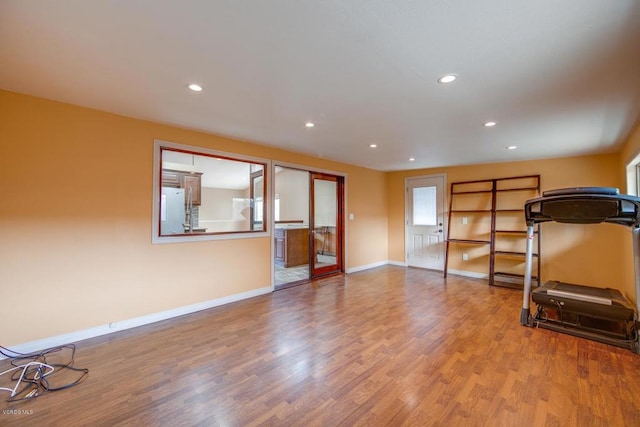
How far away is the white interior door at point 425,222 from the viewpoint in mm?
6188

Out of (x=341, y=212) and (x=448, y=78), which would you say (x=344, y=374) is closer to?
(x=448, y=78)

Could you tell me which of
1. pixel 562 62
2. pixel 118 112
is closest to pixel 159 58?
pixel 118 112

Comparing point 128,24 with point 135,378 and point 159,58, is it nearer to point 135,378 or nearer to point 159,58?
point 159,58

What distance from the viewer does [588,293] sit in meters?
3.31

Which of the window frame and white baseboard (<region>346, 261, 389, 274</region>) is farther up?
the window frame

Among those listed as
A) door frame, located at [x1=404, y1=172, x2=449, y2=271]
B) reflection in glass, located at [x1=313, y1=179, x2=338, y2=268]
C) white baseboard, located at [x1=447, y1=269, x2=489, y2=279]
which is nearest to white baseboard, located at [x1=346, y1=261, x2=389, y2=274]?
reflection in glass, located at [x1=313, y1=179, x2=338, y2=268]

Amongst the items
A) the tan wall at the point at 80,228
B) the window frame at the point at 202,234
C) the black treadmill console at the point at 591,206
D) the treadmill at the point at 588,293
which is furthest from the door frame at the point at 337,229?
the black treadmill console at the point at 591,206

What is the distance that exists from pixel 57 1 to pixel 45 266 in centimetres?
238

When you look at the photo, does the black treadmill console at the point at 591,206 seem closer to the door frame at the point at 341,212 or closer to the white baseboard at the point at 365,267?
the door frame at the point at 341,212

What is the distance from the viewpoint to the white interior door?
244 inches

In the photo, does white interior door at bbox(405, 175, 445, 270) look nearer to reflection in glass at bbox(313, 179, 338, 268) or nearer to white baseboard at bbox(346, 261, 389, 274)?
white baseboard at bbox(346, 261, 389, 274)

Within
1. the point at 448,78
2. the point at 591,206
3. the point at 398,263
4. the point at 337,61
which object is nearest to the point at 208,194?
the point at 337,61

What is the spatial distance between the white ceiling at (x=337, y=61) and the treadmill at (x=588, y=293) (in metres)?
0.90

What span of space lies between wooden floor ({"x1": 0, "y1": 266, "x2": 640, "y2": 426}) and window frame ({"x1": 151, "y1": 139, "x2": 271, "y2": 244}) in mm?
1002
